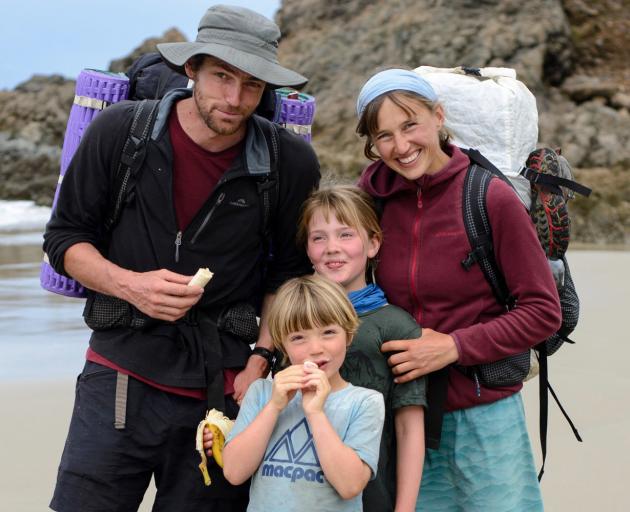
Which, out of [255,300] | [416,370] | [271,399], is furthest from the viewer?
[255,300]

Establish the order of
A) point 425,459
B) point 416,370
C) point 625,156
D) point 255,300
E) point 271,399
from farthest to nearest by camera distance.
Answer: point 625,156 → point 255,300 → point 425,459 → point 416,370 → point 271,399

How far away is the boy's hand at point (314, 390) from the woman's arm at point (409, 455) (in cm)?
44

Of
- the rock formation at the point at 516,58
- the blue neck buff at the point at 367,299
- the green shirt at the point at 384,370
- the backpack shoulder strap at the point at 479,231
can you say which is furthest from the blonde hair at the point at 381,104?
the rock formation at the point at 516,58

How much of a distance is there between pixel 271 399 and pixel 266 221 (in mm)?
840

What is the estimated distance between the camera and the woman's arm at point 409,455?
329 cm

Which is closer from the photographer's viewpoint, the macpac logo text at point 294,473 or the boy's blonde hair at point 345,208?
the macpac logo text at point 294,473

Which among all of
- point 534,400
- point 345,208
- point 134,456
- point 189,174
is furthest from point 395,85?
point 534,400

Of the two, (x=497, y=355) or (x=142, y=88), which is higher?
(x=142, y=88)

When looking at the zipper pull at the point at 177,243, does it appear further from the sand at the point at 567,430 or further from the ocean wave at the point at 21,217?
the ocean wave at the point at 21,217

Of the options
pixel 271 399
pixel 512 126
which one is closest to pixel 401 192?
pixel 512 126

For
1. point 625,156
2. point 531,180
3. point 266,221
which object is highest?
point 531,180

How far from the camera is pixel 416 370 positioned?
129 inches

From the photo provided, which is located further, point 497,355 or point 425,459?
point 425,459

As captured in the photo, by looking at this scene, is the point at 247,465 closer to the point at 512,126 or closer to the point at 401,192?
the point at 401,192
